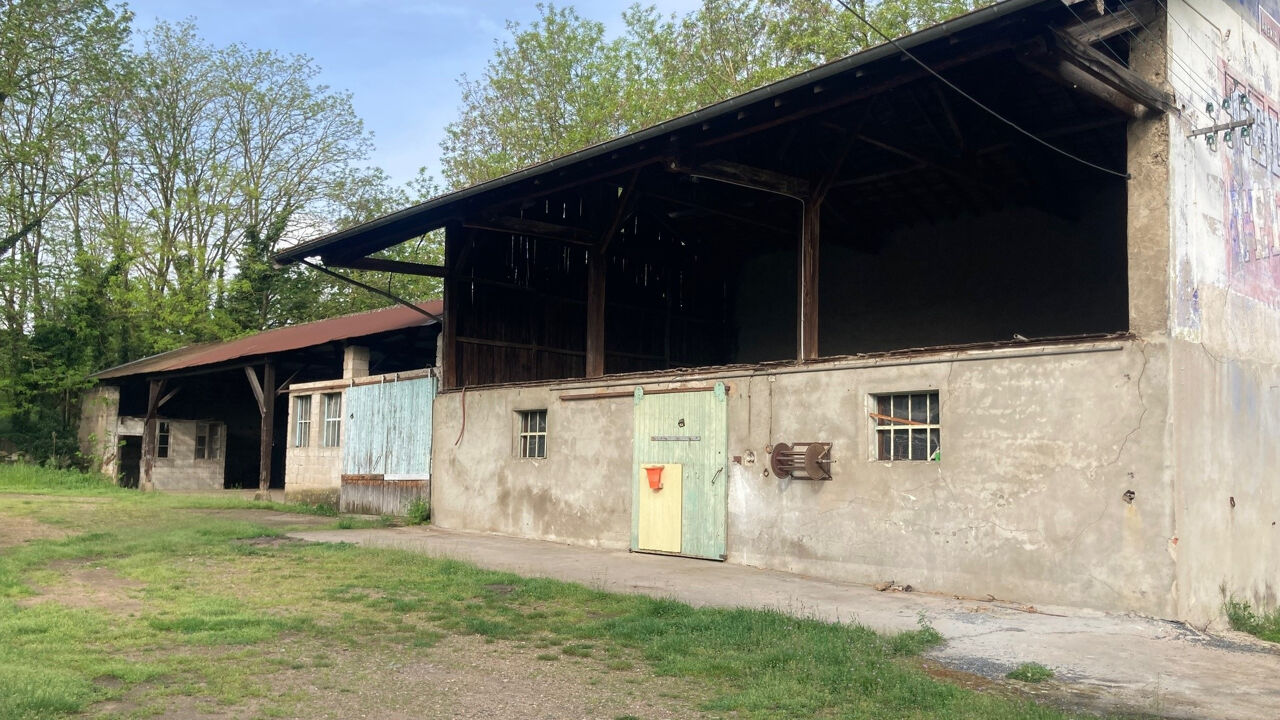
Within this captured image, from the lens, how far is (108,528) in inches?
603

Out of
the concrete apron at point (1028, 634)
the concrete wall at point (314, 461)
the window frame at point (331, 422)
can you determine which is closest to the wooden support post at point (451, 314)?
the concrete wall at point (314, 461)

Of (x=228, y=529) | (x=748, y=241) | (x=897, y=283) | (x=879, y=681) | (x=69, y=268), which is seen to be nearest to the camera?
(x=879, y=681)

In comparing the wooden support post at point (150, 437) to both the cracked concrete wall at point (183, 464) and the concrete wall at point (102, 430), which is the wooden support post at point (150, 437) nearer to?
the cracked concrete wall at point (183, 464)

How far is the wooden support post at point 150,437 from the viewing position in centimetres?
2612

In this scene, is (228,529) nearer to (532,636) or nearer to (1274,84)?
(532,636)

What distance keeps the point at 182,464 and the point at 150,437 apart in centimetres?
135

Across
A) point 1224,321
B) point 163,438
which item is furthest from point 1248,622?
point 163,438

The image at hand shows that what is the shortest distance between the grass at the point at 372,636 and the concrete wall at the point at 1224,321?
373 cm

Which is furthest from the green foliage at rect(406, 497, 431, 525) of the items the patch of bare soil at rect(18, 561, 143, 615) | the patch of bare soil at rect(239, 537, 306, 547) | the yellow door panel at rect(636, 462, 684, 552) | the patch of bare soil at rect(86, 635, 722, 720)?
the patch of bare soil at rect(86, 635, 722, 720)

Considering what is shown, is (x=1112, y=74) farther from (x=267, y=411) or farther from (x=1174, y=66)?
(x=267, y=411)

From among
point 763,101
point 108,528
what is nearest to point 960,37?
point 763,101

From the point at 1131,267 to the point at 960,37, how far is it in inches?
112

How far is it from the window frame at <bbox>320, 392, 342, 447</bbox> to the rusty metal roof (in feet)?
4.04

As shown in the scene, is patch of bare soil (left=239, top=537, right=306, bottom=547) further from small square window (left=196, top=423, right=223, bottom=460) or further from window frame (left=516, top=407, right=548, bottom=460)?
small square window (left=196, top=423, right=223, bottom=460)
